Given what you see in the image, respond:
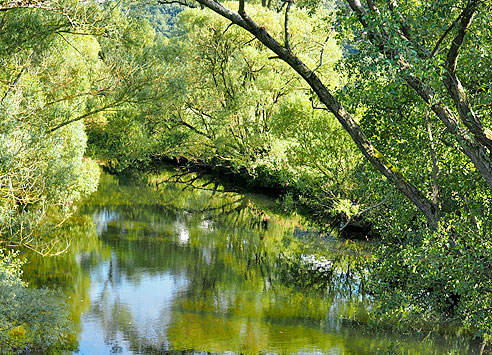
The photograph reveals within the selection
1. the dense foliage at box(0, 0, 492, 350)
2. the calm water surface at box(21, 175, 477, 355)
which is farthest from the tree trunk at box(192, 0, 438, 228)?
the calm water surface at box(21, 175, 477, 355)

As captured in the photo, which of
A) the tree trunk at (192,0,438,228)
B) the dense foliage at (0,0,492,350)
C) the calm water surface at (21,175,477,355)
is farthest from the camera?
the calm water surface at (21,175,477,355)

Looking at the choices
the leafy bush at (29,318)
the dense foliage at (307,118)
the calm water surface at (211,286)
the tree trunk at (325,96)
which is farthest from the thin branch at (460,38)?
the leafy bush at (29,318)

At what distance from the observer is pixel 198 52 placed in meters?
30.4

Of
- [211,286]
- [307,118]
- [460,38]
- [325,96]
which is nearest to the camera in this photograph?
[460,38]

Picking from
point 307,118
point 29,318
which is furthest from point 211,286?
point 307,118

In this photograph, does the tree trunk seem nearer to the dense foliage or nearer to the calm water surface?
the dense foliage

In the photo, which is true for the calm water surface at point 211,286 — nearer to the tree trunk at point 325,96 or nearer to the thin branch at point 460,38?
the tree trunk at point 325,96

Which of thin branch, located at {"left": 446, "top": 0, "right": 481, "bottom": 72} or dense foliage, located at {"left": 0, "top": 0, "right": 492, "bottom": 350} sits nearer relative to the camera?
thin branch, located at {"left": 446, "top": 0, "right": 481, "bottom": 72}

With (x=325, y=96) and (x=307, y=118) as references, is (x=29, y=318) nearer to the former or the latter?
(x=325, y=96)

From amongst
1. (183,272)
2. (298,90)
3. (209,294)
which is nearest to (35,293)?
(209,294)

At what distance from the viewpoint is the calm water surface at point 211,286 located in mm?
11453

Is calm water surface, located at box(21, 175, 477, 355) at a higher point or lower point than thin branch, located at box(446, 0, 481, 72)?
lower

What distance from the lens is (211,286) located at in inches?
591

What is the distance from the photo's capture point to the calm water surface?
1145 centimetres
